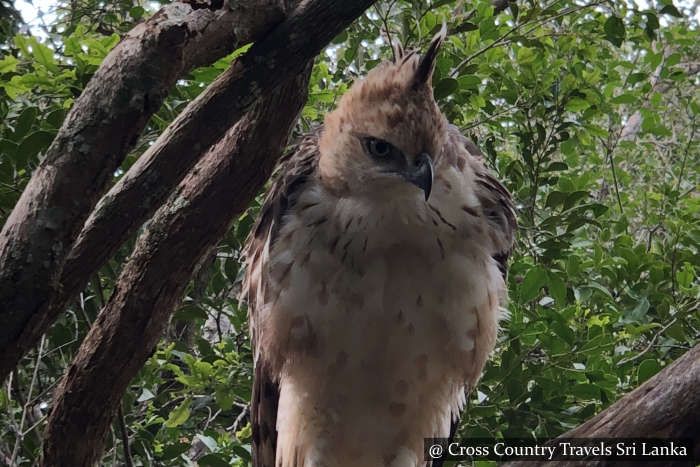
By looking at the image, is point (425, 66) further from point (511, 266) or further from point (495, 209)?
point (511, 266)

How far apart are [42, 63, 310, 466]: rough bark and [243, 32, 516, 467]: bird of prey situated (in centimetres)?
19

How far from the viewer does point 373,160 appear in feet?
7.87

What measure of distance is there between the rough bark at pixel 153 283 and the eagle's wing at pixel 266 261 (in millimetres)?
147

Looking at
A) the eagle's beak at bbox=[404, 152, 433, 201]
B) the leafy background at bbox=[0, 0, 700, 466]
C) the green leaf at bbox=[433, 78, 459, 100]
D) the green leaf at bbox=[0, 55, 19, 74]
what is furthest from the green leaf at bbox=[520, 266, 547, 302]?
the green leaf at bbox=[0, 55, 19, 74]

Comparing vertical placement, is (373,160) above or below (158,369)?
above

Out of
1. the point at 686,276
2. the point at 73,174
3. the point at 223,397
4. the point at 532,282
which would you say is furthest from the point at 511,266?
the point at 73,174

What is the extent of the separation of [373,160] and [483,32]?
1432 mm

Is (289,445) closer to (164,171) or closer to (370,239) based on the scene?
(370,239)

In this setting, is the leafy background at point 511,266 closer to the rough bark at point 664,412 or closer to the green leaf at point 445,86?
the green leaf at point 445,86

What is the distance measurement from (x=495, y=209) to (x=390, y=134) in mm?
545

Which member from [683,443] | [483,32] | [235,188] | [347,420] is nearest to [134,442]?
[347,420]

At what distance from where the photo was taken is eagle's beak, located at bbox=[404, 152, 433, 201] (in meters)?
2.24

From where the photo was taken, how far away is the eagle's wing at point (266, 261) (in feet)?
8.52

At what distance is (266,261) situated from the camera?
2617 millimetres
